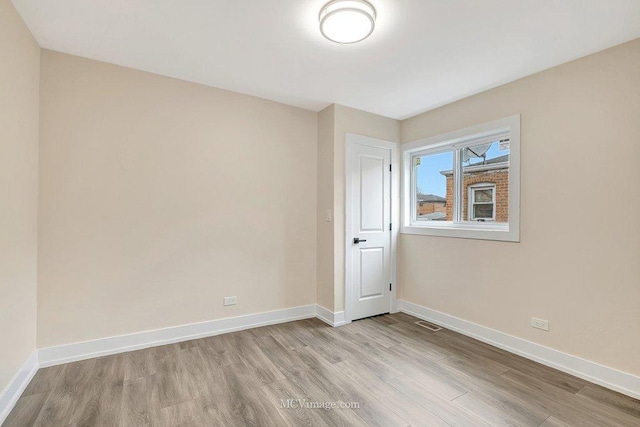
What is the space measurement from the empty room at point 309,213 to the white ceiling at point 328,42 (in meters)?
0.02

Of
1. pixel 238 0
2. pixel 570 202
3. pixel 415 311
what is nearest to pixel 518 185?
pixel 570 202

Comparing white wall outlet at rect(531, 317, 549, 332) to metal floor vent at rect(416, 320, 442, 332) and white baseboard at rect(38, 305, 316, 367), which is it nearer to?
metal floor vent at rect(416, 320, 442, 332)

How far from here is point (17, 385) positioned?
Result: 204cm

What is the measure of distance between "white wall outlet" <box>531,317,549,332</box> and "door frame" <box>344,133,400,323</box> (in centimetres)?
159

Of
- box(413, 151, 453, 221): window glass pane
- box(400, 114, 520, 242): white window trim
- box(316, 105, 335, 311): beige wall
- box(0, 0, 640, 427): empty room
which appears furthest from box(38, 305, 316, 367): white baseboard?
box(413, 151, 453, 221): window glass pane

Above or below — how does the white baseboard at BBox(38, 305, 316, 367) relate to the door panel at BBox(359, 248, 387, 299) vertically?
below

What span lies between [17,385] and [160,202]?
163 centimetres

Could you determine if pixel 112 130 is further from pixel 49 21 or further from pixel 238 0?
pixel 238 0

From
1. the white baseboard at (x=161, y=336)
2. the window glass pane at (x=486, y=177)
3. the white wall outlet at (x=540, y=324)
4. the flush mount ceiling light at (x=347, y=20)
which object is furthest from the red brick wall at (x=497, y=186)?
the white baseboard at (x=161, y=336)

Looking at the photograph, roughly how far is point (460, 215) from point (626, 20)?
205cm

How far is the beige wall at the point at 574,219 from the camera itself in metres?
2.18

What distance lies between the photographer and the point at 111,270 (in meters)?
2.64

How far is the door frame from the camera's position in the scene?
3535 millimetres

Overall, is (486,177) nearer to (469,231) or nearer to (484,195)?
(484,195)
